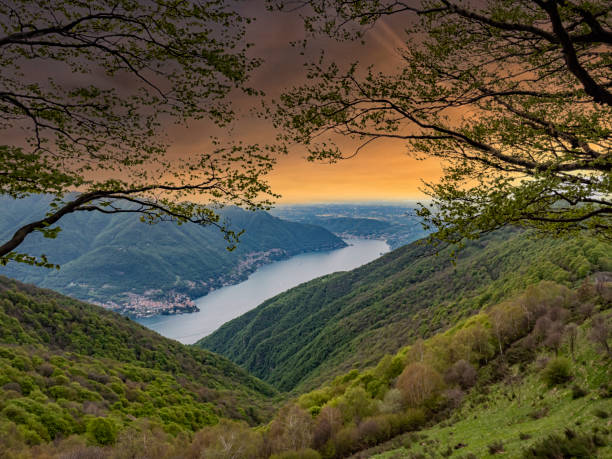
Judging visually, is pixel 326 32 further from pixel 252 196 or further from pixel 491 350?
pixel 491 350

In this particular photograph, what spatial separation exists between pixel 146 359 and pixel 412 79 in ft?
266

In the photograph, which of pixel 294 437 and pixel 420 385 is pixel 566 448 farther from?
pixel 420 385

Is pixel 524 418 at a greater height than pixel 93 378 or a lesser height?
lesser

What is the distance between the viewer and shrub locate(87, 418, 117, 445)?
2616 centimetres

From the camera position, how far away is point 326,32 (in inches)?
270

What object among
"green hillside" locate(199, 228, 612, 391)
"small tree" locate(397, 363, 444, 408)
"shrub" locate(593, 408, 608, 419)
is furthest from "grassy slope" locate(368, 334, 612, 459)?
"green hillside" locate(199, 228, 612, 391)

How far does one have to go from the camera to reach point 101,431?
87.8ft

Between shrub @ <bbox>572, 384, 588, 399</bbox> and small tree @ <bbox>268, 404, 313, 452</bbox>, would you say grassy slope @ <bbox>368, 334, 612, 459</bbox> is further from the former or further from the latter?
small tree @ <bbox>268, 404, 313, 452</bbox>

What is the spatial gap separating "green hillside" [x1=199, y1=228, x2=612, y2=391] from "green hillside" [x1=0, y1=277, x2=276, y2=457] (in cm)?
2822

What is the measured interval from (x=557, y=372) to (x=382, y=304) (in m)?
111

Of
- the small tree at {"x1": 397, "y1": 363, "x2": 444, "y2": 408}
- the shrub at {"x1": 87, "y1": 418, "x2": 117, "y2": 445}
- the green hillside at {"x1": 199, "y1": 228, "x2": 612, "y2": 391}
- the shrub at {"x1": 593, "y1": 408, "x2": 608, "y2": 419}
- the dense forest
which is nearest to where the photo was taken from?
the shrub at {"x1": 593, "y1": 408, "x2": 608, "y2": 419}

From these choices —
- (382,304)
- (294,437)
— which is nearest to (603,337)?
(294,437)

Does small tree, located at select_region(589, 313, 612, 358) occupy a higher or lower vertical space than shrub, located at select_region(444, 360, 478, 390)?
higher

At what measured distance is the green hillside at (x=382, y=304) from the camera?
2653 inches
